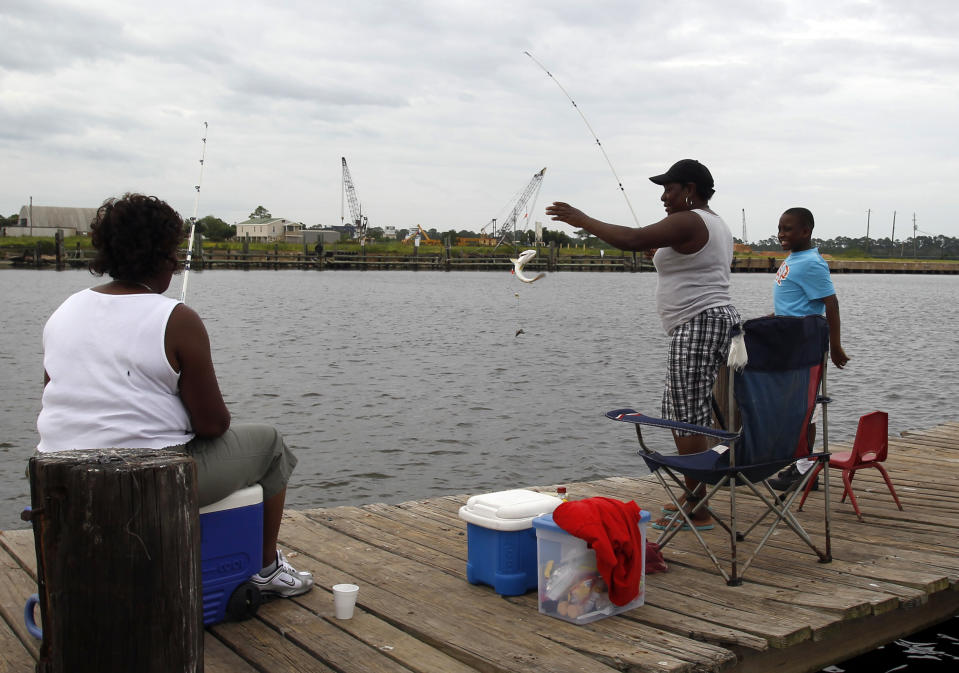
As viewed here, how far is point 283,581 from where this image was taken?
3.38 m

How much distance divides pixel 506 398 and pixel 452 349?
7894mm

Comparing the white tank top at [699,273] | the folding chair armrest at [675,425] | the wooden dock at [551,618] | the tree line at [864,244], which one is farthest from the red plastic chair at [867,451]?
the tree line at [864,244]

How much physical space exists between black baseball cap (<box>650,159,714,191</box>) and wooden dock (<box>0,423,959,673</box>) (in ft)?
5.72

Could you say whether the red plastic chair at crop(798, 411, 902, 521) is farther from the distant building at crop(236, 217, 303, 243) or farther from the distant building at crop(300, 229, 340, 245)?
the distant building at crop(236, 217, 303, 243)

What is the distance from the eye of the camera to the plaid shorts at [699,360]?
4.11m

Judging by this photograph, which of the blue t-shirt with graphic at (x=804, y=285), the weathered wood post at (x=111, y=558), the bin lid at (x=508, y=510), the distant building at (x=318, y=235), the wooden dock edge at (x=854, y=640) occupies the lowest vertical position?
the wooden dock edge at (x=854, y=640)

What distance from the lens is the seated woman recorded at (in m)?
2.71

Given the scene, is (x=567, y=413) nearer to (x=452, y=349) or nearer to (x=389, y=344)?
(x=452, y=349)

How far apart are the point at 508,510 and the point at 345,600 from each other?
719mm

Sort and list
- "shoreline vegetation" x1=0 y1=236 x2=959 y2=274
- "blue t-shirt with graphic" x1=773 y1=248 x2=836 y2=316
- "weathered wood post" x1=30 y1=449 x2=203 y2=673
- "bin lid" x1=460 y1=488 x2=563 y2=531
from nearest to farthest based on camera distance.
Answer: "weathered wood post" x1=30 y1=449 x2=203 y2=673
"bin lid" x1=460 y1=488 x2=563 y2=531
"blue t-shirt with graphic" x1=773 y1=248 x2=836 y2=316
"shoreline vegetation" x1=0 y1=236 x2=959 y2=274

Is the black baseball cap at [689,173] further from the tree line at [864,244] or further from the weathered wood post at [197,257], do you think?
the tree line at [864,244]

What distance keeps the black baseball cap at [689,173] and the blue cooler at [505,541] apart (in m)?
1.66

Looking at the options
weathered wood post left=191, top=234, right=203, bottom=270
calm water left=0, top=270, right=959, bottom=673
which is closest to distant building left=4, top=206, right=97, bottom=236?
weathered wood post left=191, top=234, right=203, bottom=270

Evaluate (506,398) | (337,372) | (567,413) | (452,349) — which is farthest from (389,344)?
(567,413)
